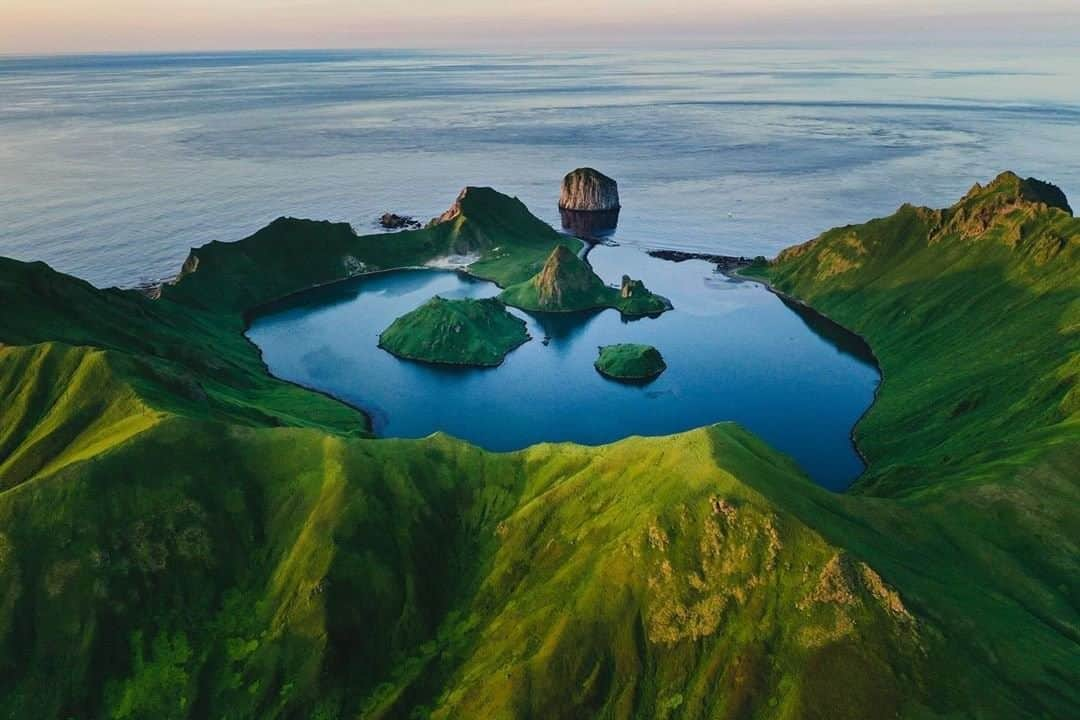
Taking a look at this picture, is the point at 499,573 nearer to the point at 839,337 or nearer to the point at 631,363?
the point at 631,363

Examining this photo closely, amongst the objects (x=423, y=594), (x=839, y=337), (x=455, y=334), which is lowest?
(x=839, y=337)

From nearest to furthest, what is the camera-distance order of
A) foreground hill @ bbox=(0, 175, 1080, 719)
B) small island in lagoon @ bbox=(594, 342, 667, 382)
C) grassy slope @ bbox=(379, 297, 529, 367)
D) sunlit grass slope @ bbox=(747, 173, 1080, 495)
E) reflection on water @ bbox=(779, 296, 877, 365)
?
foreground hill @ bbox=(0, 175, 1080, 719) → sunlit grass slope @ bbox=(747, 173, 1080, 495) → small island in lagoon @ bbox=(594, 342, 667, 382) → grassy slope @ bbox=(379, 297, 529, 367) → reflection on water @ bbox=(779, 296, 877, 365)

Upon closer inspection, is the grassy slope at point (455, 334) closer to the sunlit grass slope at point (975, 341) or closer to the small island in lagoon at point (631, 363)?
the small island in lagoon at point (631, 363)

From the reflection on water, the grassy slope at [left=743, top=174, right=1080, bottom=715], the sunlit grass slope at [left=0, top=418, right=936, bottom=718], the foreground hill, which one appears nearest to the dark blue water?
the reflection on water

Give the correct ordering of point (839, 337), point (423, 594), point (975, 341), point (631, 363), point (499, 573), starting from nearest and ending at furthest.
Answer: point (423, 594) < point (499, 573) < point (975, 341) < point (631, 363) < point (839, 337)

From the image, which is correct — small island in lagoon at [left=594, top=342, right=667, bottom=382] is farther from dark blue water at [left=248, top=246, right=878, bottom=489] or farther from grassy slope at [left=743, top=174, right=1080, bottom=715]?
grassy slope at [left=743, top=174, right=1080, bottom=715]

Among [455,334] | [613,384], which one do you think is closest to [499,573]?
[613,384]
